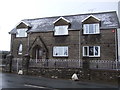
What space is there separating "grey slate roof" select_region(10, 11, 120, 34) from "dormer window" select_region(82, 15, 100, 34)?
28.4 inches

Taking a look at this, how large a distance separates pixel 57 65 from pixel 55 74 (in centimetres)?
230

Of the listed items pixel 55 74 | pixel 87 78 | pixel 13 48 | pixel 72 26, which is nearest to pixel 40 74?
pixel 55 74

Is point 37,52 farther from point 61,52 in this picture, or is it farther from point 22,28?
point 22,28

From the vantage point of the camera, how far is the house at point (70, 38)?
81.0 feet

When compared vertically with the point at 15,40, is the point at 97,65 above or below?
below

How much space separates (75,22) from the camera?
93.5ft

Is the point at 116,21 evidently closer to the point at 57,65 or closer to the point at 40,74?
the point at 57,65

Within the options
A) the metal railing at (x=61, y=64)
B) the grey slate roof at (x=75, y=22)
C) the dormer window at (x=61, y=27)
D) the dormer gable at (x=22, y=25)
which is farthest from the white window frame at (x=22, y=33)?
the metal railing at (x=61, y=64)

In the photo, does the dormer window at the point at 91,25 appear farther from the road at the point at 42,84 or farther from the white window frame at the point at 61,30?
the road at the point at 42,84

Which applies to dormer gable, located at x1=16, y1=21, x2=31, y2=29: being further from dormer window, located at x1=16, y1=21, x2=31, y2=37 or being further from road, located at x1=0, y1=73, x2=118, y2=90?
road, located at x1=0, y1=73, x2=118, y2=90

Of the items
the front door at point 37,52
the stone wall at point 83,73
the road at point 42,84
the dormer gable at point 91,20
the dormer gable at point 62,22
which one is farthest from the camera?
the front door at point 37,52

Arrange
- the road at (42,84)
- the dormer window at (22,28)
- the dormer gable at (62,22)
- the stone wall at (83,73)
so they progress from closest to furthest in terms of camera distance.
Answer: the road at (42,84)
the stone wall at (83,73)
the dormer gable at (62,22)
the dormer window at (22,28)

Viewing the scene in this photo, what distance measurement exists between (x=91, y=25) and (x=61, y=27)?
476 cm

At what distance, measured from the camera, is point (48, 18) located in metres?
32.5
